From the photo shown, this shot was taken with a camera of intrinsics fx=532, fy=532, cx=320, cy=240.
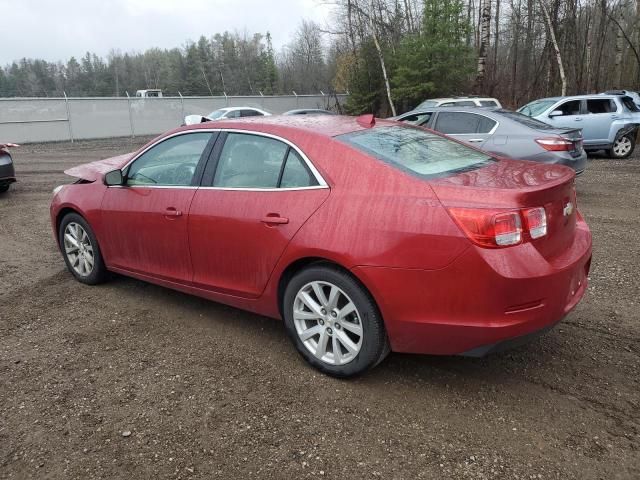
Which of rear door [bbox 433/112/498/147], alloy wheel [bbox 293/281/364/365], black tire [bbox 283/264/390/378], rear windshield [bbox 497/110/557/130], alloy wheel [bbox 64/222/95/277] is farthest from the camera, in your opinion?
rear door [bbox 433/112/498/147]

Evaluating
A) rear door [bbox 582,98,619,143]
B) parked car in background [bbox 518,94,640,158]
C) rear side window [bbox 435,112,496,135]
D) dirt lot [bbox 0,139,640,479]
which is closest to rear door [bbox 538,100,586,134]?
parked car in background [bbox 518,94,640,158]

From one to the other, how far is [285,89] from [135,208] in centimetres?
5491

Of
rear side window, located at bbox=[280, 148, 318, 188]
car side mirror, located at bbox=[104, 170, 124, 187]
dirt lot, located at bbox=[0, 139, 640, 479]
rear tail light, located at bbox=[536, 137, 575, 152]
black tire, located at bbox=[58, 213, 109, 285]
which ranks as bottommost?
dirt lot, located at bbox=[0, 139, 640, 479]

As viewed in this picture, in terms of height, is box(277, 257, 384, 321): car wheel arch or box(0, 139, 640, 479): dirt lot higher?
box(277, 257, 384, 321): car wheel arch

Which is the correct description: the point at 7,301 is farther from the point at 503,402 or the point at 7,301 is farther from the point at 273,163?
the point at 503,402

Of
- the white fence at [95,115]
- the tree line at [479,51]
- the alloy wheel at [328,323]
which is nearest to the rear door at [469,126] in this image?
the alloy wheel at [328,323]

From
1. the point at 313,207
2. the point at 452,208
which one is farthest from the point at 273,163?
the point at 452,208

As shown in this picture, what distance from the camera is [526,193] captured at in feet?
8.92

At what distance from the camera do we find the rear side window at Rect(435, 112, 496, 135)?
852 centimetres

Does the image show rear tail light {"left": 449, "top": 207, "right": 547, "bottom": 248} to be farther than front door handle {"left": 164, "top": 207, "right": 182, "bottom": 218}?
No

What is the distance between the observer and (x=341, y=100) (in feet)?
124

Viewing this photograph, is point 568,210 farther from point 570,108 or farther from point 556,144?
point 570,108

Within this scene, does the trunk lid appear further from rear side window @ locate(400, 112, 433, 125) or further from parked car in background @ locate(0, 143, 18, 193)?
parked car in background @ locate(0, 143, 18, 193)

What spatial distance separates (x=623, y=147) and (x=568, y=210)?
42.3 feet
